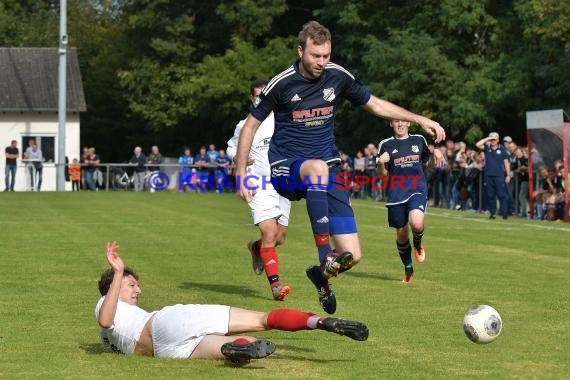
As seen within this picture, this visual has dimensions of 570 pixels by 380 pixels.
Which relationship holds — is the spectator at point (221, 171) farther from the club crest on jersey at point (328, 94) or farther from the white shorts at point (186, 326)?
the white shorts at point (186, 326)

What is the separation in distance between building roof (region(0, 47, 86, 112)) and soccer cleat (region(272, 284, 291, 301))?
48652 millimetres

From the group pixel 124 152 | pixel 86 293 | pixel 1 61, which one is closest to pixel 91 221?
pixel 86 293

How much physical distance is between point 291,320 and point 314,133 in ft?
8.09

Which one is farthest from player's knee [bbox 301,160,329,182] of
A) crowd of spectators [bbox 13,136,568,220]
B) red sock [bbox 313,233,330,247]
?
crowd of spectators [bbox 13,136,568,220]

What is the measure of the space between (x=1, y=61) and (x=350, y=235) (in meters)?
55.5

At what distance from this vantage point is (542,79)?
134 ft

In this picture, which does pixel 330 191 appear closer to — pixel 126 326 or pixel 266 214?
pixel 266 214

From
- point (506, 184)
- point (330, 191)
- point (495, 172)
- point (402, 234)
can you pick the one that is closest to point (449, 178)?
point (506, 184)

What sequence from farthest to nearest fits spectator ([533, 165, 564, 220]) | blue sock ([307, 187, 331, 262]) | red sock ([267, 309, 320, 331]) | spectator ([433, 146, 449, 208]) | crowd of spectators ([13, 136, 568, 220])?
1. spectator ([433, 146, 449, 208])
2. crowd of spectators ([13, 136, 568, 220])
3. spectator ([533, 165, 564, 220])
4. blue sock ([307, 187, 331, 262])
5. red sock ([267, 309, 320, 331])

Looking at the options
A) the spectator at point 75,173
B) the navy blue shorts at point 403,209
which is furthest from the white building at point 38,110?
the navy blue shorts at point 403,209

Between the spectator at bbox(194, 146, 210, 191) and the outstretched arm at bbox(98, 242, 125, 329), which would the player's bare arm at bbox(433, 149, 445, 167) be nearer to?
the outstretched arm at bbox(98, 242, 125, 329)

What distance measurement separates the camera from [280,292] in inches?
470

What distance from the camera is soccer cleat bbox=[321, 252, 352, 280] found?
30.8ft

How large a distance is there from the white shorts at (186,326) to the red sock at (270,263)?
3.80 meters
